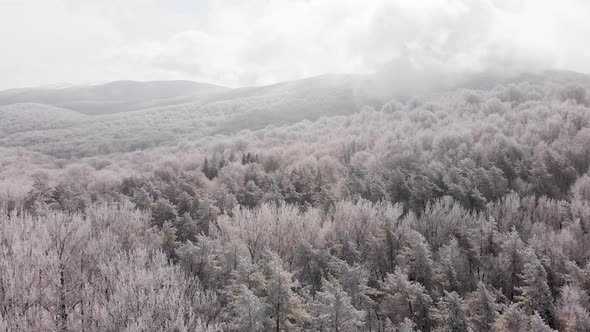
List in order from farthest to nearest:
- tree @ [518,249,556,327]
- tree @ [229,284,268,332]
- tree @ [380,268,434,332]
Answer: tree @ [380,268,434,332] < tree @ [518,249,556,327] < tree @ [229,284,268,332]

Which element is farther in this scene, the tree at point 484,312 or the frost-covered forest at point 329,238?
the tree at point 484,312

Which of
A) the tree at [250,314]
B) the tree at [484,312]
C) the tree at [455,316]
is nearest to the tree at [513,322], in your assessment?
the tree at [455,316]

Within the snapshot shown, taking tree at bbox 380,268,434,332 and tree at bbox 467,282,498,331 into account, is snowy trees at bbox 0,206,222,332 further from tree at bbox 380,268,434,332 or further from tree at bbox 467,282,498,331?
tree at bbox 467,282,498,331

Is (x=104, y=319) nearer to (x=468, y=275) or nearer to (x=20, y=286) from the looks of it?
(x=20, y=286)

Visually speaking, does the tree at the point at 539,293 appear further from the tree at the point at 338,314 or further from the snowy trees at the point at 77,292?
the snowy trees at the point at 77,292

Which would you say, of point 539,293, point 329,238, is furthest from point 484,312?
point 329,238

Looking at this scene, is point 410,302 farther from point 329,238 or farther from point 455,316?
point 329,238

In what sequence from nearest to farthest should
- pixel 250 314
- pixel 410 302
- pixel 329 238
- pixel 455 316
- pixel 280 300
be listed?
pixel 250 314
pixel 455 316
pixel 280 300
pixel 410 302
pixel 329 238

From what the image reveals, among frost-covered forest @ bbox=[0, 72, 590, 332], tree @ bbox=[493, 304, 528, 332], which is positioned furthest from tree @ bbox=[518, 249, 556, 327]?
tree @ bbox=[493, 304, 528, 332]
